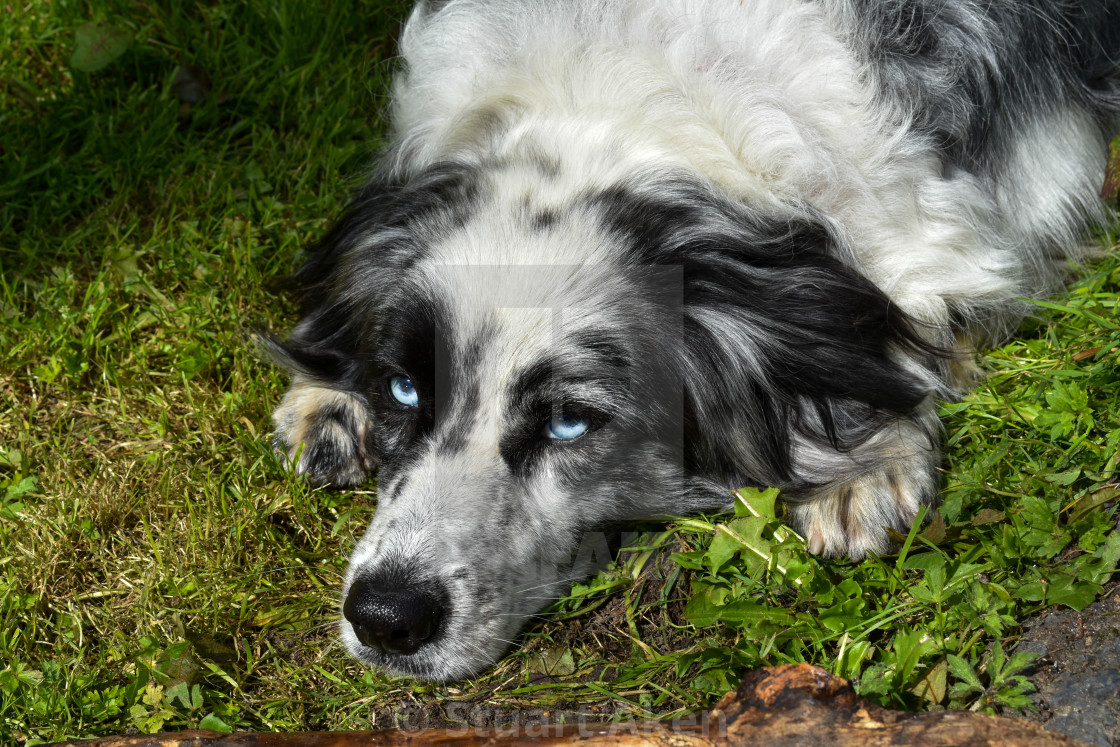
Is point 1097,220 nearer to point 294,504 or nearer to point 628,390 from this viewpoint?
point 628,390

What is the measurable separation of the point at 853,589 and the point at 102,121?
3568mm

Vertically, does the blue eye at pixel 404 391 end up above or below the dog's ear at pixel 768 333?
below

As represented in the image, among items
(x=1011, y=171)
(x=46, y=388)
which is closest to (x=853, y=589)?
(x=1011, y=171)

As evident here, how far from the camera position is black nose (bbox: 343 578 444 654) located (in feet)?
8.63

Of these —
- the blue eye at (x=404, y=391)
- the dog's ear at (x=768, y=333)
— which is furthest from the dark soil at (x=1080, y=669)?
the blue eye at (x=404, y=391)

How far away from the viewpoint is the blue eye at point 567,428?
110 inches

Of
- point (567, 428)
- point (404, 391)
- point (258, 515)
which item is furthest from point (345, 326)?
point (567, 428)

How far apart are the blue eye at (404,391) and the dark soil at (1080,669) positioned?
5.45 ft

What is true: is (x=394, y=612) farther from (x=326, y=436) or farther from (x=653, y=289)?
(x=653, y=289)

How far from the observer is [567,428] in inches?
111

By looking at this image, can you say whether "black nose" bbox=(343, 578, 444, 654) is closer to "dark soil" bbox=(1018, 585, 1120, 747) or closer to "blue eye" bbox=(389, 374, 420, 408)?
"blue eye" bbox=(389, 374, 420, 408)

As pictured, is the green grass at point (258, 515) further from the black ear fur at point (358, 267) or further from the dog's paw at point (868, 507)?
the black ear fur at point (358, 267)

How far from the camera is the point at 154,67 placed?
4.76 metres

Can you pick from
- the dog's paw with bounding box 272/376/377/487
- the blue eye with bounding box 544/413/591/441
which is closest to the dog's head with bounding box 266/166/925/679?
the blue eye with bounding box 544/413/591/441
